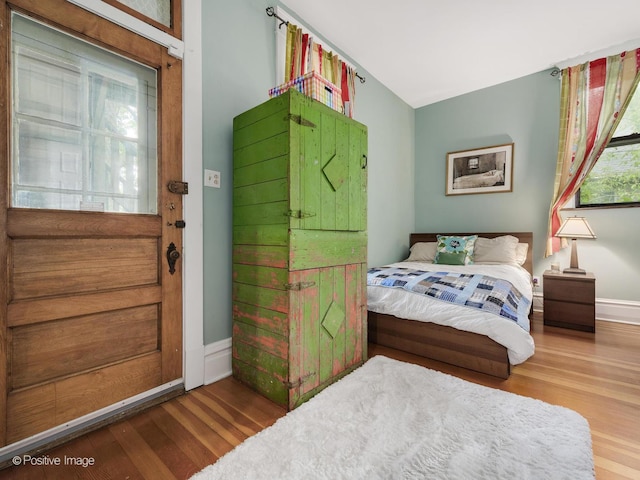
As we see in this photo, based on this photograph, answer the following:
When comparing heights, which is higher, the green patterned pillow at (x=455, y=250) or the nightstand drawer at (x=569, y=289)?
the green patterned pillow at (x=455, y=250)

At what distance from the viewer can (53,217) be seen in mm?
1250

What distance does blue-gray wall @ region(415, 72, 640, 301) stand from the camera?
9.91 feet

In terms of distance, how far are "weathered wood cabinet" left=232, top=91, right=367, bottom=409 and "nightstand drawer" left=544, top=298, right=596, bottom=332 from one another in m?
2.27

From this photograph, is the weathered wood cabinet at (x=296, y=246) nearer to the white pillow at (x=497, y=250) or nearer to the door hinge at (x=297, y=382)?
the door hinge at (x=297, y=382)

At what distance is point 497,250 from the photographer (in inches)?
128

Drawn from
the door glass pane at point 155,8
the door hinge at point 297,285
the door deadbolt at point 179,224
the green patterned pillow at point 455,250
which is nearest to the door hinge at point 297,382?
the door hinge at point 297,285

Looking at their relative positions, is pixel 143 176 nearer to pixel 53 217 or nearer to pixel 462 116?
pixel 53 217

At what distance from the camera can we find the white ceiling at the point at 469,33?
2.38m

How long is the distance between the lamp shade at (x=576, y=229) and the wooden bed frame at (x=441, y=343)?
1.90 m

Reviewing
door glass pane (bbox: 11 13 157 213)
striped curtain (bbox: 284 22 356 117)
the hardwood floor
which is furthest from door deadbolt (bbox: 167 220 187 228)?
striped curtain (bbox: 284 22 356 117)

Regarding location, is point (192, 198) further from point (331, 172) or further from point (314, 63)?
point (314, 63)

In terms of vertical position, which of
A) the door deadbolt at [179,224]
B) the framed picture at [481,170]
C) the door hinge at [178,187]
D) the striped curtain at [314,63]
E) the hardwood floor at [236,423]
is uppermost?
the striped curtain at [314,63]

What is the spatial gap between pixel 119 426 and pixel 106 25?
6.40 feet

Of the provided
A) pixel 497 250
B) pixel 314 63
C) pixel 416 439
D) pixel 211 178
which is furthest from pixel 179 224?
pixel 497 250
